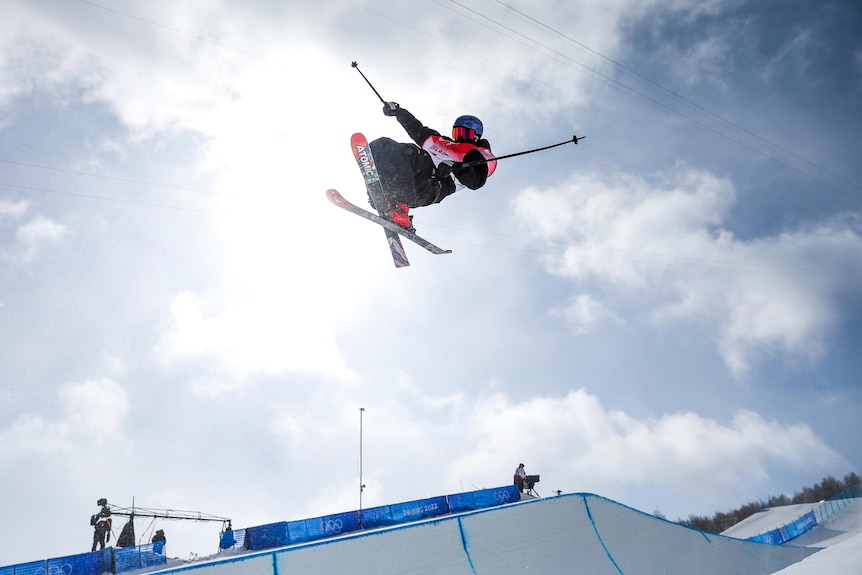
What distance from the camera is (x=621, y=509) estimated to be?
11.0 m

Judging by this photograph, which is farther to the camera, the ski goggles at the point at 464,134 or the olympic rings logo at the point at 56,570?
the olympic rings logo at the point at 56,570

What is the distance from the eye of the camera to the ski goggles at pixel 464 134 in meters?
7.39

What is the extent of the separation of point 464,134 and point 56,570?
9879 millimetres

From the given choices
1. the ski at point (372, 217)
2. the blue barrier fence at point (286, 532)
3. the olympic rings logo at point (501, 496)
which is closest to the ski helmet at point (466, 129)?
the ski at point (372, 217)

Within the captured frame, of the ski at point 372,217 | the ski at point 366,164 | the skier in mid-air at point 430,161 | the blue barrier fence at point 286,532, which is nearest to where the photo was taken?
the skier in mid-air at point 430,161

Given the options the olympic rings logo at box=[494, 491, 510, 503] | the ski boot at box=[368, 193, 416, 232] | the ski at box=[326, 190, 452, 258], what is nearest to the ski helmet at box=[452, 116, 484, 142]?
the ski boot at box=[368, 193, 416, 232]

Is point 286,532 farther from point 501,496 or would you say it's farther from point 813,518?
point 813,518

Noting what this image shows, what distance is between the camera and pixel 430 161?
7.74 m

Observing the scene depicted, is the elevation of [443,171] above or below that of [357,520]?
above

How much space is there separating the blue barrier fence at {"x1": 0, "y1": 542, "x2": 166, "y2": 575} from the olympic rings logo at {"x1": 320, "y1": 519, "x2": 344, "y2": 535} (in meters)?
3.31

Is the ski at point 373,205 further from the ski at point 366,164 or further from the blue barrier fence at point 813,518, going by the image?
the blue barrier fence at point 813,518

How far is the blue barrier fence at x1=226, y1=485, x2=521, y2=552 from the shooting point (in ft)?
35.7

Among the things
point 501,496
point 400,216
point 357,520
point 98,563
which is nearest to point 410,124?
point 400,216

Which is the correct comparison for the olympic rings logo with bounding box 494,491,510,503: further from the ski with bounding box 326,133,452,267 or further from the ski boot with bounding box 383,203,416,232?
the ski boot with bounding box 383,203,416,232
